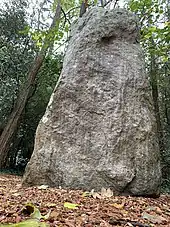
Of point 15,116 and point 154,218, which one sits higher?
point 15,116

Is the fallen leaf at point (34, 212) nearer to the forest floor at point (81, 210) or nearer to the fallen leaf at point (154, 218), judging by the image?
the forest floor at point (81, 210)

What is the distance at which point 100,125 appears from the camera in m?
3.69

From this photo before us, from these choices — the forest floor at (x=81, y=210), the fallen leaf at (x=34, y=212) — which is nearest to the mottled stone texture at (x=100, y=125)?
the forest floor at (x=81, y=210)

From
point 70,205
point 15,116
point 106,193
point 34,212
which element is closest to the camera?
point 34,212

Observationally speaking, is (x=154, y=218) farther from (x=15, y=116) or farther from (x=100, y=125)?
(x=15, y=116)

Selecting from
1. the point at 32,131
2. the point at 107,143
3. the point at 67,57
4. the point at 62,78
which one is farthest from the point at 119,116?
the point at 32,131

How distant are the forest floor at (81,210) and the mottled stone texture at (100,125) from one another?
0.44 meters

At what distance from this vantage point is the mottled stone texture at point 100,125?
3445mm

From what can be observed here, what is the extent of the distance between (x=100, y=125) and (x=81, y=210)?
1562 millimetres

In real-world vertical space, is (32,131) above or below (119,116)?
above

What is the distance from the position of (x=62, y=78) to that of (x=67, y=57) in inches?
20.4

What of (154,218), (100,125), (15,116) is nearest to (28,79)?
(15,116)

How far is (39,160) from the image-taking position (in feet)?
12.4

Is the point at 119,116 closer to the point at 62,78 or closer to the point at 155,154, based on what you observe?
the point at 155,154
